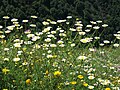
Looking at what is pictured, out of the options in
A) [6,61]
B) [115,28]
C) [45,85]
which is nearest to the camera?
[45,85]

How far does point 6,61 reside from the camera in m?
5.09

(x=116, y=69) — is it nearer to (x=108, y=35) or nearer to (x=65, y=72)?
(x=65, y=72)

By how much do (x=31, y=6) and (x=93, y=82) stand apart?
3605mm

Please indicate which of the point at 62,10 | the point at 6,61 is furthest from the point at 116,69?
the point at 62,10

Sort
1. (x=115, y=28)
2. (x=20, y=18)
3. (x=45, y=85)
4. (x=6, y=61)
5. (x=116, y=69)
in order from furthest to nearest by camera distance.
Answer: (x=115, y=28), (x=20, y=18), (x=116, y=69), (x=6, y=61), (x=45, y=85)

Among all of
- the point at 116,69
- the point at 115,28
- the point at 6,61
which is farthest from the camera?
the point at 115,28

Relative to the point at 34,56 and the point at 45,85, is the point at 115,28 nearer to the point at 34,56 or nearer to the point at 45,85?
the point at 34,56

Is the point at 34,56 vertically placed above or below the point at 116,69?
above

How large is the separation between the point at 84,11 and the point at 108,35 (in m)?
0.69

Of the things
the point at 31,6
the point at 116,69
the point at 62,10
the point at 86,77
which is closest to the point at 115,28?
the point at 62,10

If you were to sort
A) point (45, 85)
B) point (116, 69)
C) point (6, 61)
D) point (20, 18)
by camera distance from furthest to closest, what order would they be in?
point (20, 18), point (116, 69), point (6, 61), point (45, 85)

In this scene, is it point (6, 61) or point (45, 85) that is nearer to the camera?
point (45, 85)

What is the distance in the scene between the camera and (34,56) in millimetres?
5254

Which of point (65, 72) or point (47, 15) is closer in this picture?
point (65, 72)
